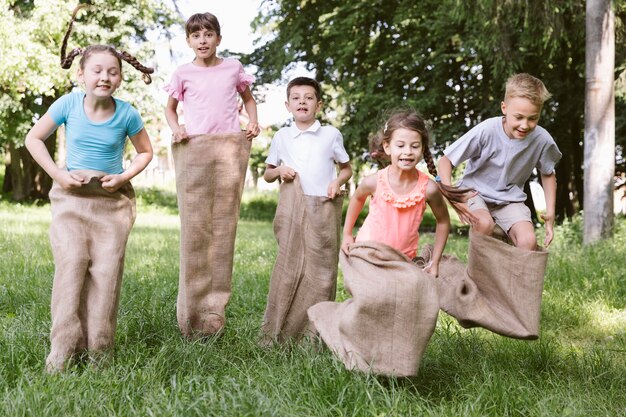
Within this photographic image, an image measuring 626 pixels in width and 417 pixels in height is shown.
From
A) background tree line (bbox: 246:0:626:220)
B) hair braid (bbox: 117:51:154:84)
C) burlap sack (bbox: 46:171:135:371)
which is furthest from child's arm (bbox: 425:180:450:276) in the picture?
background tree line (bbox: 246:0:626:220)

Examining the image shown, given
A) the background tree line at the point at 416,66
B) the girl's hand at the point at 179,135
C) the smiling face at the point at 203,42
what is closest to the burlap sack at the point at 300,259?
the girl's hand at the point at 179,135

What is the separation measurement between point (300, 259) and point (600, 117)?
665 cm

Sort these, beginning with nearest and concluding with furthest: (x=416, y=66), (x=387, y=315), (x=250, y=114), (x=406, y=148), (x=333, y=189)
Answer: (x=387, y=315)
(x=406, y=148)
(x=333, y=189)
(x=250, y=114)
(x=416, y=66)

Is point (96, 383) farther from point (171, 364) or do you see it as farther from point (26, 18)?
point (26, 18)

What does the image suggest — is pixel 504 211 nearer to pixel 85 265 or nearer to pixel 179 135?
pixel 179 135

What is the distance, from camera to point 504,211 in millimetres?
4270

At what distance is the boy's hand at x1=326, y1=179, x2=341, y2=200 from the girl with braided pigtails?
4.10 feet

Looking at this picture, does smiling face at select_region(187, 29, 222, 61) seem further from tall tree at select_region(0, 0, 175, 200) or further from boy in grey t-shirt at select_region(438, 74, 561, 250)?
tall tree at select_region(0, 0, 175, 200)

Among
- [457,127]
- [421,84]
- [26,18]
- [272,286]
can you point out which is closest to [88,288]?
[272,286]

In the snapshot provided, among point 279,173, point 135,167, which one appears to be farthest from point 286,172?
point 135,167

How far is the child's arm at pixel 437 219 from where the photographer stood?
12.6 feet

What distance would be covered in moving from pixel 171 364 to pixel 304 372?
0.89 metres

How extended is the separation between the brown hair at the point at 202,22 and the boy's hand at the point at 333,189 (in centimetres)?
132

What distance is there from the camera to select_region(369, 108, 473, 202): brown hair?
3806 millimetres
